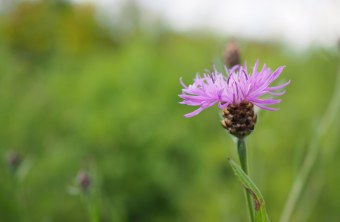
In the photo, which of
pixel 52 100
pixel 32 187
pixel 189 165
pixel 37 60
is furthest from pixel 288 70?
pixel 37 60

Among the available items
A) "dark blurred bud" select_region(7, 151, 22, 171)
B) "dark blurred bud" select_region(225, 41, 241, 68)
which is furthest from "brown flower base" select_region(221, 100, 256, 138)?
"dark blurred bud" select_region(7, 151, 22, 171)

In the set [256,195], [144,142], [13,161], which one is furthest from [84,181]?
[144,142]

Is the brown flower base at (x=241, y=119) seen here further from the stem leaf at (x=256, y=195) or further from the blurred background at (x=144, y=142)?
the blurred background at (x=144, y=142)

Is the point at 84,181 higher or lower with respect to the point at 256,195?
lower

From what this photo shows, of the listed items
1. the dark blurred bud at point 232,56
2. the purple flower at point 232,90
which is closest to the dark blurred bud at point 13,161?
the dark blurred bud at point 232,56

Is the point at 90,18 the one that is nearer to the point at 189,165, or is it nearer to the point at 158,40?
the point at 158,40

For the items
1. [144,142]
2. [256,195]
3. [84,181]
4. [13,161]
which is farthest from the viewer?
[144,142]

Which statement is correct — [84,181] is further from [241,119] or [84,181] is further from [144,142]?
[144,142]

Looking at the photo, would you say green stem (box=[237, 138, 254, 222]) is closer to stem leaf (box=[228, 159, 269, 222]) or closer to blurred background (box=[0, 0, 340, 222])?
stem leaf (box=[228, 159, 269, 222])
